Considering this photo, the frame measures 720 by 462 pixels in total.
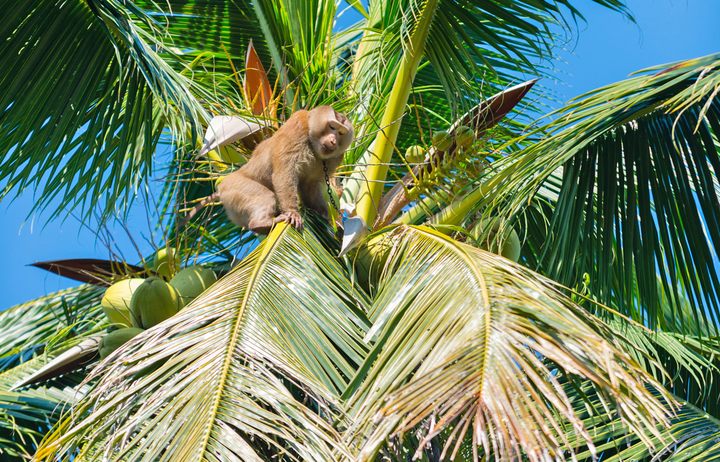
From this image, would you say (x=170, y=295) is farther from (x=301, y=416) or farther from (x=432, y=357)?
(x=432, y=357)

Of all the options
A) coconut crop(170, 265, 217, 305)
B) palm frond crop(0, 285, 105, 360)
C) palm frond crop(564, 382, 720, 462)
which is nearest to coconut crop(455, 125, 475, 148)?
palm frond crop(564, 382, 720, 462)

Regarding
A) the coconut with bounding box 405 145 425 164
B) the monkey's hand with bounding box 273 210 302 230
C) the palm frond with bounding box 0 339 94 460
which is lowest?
the palm frond with bounding box 0 339 94 460

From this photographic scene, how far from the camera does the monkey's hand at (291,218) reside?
482 cm

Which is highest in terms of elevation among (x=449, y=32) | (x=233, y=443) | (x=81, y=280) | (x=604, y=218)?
(x=449, y=32)

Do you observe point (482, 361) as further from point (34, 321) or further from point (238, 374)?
point (34, 321)

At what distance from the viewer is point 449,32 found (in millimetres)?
5512

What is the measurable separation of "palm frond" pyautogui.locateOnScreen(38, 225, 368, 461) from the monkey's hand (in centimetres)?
47

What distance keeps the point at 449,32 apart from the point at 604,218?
1534mm

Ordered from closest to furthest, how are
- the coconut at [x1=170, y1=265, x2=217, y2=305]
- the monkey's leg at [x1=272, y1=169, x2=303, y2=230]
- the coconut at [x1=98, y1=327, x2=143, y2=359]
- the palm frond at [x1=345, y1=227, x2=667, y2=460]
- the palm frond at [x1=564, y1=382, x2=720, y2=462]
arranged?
the palm frond at [x1=345, y1=227, x2=667, y2=460]
the palm frond at [x1=564, y1=382, x2=720, y2=462]
the coconut at [x1=98, y1=327, x2=143, y2=359]
the coconut at [x1=170, y1=265, x2=217, y2=305]
the monkey's leg at [x1=272, y1=169, x2=303, y2=230]

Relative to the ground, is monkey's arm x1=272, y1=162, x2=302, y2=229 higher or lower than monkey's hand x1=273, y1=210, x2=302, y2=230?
higher

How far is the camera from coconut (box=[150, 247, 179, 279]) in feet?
16.7

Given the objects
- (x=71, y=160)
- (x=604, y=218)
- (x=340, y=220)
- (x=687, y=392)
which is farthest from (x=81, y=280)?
Answer: (x=687, y=392)

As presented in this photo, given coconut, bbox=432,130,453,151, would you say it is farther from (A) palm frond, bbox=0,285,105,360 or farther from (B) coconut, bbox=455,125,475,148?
(A) palm frond, bbox=0,285,105,360

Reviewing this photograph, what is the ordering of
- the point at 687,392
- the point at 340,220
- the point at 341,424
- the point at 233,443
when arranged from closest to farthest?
the point at 233,443 < the point at 341,424 < the point at 340,220 < the point at 687,392
